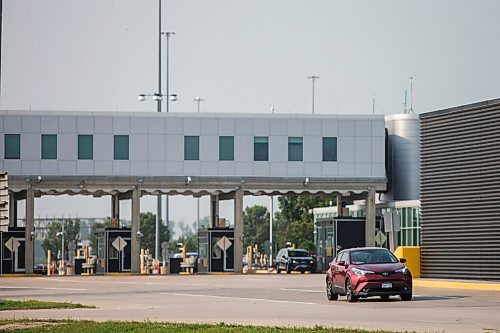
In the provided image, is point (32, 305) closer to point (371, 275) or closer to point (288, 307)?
point (288, 307)

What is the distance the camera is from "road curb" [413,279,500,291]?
41.2m

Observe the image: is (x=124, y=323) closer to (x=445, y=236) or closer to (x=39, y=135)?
(x=445, y=236)

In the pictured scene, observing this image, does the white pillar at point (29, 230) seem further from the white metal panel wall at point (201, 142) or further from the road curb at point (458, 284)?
the road curb at point (458, 284)

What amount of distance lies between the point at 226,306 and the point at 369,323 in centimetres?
898

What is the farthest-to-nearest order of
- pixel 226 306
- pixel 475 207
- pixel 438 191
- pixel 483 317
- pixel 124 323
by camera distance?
pixel 438 191 → pixel 475 207 → pixel 226 306 → pixel 483 317 → pixel 124 323

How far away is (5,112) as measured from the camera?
70562 millimetres

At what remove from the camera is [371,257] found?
34469 millimetres

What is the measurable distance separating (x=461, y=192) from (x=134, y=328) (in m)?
27.5

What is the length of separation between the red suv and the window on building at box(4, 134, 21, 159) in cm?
3924

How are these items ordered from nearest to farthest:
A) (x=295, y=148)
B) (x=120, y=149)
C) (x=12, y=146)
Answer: (x=12, y=146)
(x=120, y=149)
(x=295, y=148)

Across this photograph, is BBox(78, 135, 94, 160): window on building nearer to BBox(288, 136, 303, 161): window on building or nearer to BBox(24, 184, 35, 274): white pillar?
BBox(24, 184, 35, 274): white pillar

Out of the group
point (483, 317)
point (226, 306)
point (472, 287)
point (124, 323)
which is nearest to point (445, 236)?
point (472, 287)

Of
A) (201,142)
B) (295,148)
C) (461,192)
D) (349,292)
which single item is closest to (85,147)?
(201,142)

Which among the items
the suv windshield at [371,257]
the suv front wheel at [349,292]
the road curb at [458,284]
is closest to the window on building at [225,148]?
the road curb at [458,284]
